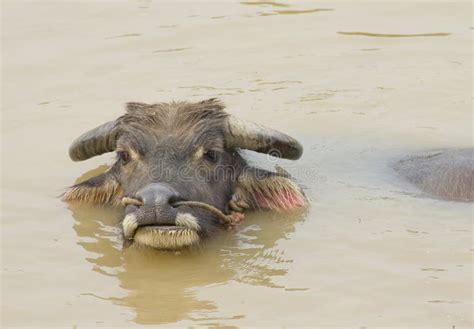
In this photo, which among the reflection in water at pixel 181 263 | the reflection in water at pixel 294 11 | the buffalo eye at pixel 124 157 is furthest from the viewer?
the reflection in water at pixel 294 11

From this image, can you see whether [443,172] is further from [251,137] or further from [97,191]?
[97,191]

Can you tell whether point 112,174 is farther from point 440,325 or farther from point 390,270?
point 440,325

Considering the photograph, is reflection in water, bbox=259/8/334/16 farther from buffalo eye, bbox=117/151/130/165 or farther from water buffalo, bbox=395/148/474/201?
buffalo eye, bbox=117/151/130/165

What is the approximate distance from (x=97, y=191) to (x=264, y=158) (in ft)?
4.95

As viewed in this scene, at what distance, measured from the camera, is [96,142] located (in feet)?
23.3

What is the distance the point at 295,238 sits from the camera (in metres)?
6.59

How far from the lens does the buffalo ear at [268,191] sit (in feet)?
23.2

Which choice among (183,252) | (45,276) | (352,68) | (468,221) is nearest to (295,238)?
(183,252)

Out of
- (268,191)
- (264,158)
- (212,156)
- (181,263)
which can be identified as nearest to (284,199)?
(268,191)

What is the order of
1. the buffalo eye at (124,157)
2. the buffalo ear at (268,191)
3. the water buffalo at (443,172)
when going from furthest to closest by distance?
the water buffalo at (443,172) → the buffalo ear at (268,191) → the buffalo eye at (124,157)

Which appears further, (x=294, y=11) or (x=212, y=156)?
(x=294, y=11)

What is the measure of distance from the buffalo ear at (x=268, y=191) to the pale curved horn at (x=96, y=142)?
1028mm

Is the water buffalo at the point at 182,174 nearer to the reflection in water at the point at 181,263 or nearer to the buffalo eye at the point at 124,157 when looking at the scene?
the buffalo eye at the point at 124,157

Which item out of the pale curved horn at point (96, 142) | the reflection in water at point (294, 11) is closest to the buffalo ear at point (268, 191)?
the pale curved horn at point (96, 142)
